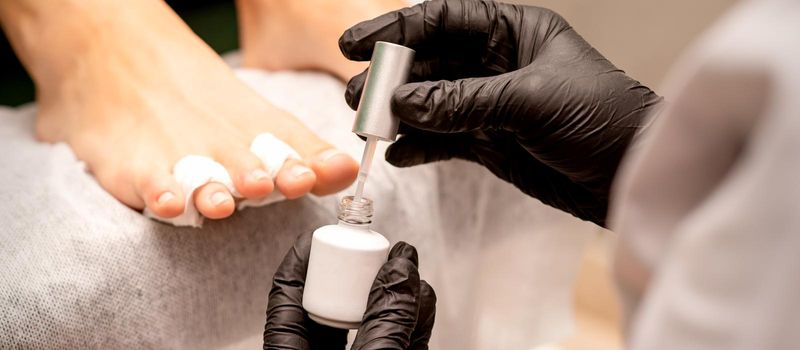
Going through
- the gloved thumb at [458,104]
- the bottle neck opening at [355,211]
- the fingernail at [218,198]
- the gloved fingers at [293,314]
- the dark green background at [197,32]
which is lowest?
the dark green background at [197,32]

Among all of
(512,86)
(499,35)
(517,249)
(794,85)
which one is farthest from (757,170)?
(517,249)

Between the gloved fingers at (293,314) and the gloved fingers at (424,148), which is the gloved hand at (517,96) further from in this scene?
the gloved fingers at (293,314)

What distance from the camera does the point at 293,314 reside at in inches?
26.0

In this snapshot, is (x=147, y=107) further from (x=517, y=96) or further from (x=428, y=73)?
(x=517, y=96)

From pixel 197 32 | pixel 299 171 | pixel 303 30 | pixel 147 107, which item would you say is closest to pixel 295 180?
pixel 299 171

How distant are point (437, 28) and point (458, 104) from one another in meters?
0.11

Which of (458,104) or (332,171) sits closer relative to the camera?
(458,104)

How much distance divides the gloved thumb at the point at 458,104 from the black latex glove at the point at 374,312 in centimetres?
11

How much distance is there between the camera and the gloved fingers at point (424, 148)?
2.71 ft

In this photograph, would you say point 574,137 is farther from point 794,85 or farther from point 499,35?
point 794,85

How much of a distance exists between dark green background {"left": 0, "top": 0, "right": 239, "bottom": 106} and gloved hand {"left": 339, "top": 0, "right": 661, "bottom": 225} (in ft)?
2.78

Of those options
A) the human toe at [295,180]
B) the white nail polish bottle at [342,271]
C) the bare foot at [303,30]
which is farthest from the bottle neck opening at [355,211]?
the bare foot at [303,30]

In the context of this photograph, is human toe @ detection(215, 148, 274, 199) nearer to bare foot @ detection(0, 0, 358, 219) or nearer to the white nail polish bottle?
bare foot @ detection(0, 0, 358, 219)

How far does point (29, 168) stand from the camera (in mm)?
866
